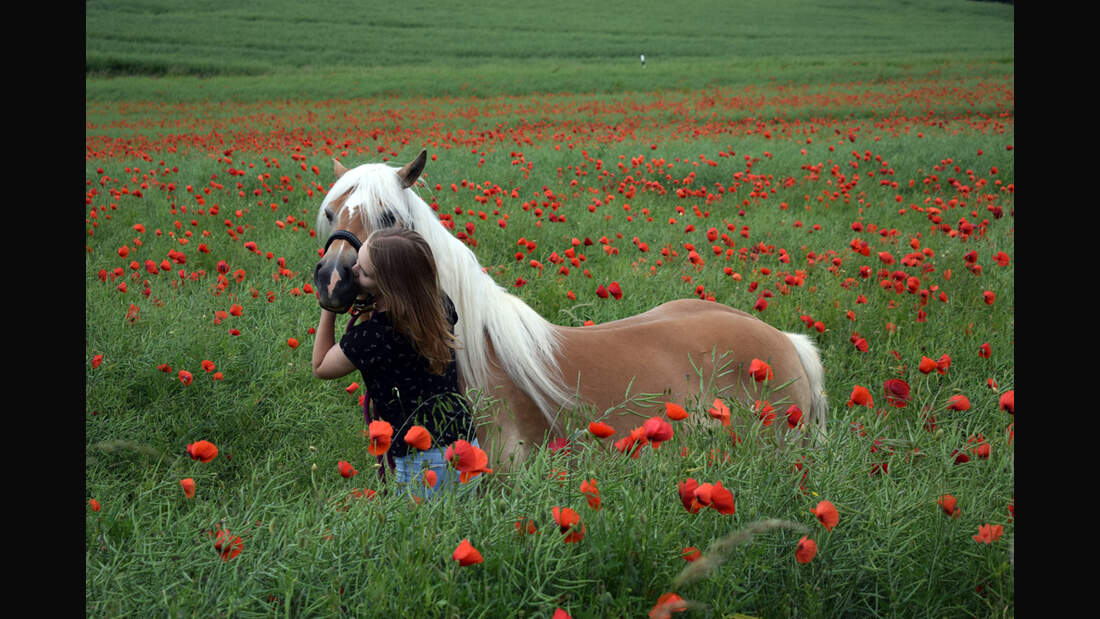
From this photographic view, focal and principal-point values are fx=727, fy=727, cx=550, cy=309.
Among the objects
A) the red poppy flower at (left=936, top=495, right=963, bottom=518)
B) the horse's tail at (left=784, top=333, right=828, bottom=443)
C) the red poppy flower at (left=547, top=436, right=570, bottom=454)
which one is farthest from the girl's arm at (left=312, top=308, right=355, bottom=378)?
the horse's tail at (left=784, top=333, right=828, bottom=443)

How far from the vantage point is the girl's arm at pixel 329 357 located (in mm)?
2350

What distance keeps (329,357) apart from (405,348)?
0.83 ft

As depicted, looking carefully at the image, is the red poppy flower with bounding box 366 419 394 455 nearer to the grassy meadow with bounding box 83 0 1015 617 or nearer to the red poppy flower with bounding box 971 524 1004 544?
the grassy meadow with bounding box 83 0 1015 617

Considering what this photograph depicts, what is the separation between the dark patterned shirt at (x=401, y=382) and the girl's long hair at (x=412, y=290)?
55 millimetres

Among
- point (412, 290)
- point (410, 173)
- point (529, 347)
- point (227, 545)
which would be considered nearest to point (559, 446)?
point (529, 347)

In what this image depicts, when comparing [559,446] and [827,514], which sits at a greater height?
[827,514]

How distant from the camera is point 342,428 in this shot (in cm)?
342

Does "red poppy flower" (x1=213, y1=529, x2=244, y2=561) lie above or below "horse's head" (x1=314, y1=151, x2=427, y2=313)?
below

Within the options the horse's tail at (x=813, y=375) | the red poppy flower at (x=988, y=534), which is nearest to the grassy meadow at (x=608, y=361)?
the red poppy flower at (x=988, y=534)

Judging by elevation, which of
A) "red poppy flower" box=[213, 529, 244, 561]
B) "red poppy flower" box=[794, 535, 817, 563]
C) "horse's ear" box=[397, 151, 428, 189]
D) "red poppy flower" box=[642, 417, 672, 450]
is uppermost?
"horse's ear" box=[397, 151, 428, 189]

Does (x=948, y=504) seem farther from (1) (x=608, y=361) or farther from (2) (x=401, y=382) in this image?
(2) (x=401, y=382)

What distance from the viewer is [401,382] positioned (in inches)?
94.0

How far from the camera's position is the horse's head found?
2368 mm

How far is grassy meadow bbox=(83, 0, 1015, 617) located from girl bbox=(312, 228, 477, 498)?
286 mm
